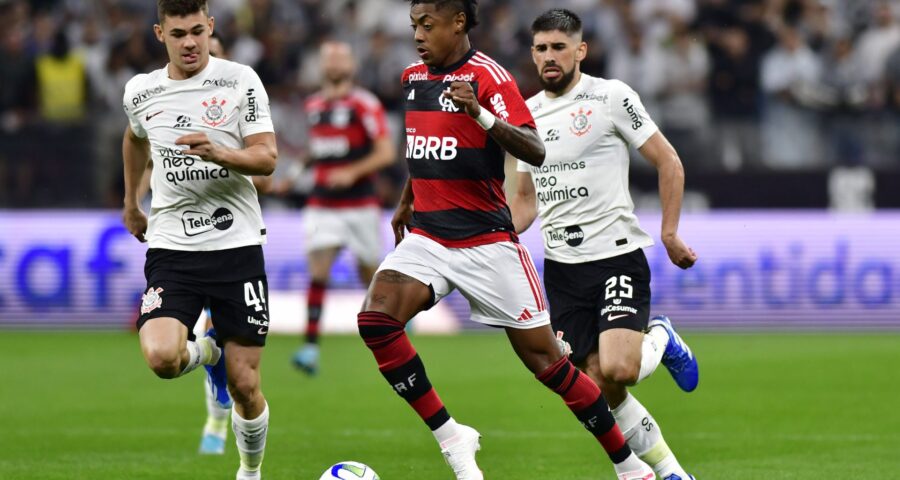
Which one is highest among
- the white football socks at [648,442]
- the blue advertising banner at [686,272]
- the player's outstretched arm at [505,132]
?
the player's outstretched arm at [505,132]

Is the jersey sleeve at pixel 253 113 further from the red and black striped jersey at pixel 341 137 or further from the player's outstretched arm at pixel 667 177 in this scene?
the red and black striped jersey at pixel 341 137

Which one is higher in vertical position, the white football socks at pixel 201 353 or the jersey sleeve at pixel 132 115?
the jersey sleeve at pixel 132 115

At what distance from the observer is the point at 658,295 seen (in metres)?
16.7

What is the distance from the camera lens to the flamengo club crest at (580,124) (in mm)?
7977

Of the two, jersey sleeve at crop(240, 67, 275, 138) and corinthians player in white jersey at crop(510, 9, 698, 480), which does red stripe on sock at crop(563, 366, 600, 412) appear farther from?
jersey sleeve at crop(240, 67, 275, 138)

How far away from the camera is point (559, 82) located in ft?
26.5

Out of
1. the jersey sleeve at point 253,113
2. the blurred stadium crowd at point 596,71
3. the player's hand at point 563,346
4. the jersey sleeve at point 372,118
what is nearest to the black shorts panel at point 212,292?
the jersey sleeve at point 253,113

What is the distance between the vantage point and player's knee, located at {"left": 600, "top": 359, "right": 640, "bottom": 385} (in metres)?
7.52

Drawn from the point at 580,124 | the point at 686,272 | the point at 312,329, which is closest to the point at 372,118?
the point at 312,329

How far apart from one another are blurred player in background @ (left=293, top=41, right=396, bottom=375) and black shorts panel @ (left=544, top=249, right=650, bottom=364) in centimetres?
617

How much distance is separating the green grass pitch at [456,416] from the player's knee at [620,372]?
28.5 inches

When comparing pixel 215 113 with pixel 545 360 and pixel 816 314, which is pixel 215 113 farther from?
pixel 816 314

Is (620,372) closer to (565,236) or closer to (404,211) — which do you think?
(565,236)

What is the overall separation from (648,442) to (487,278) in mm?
1271
